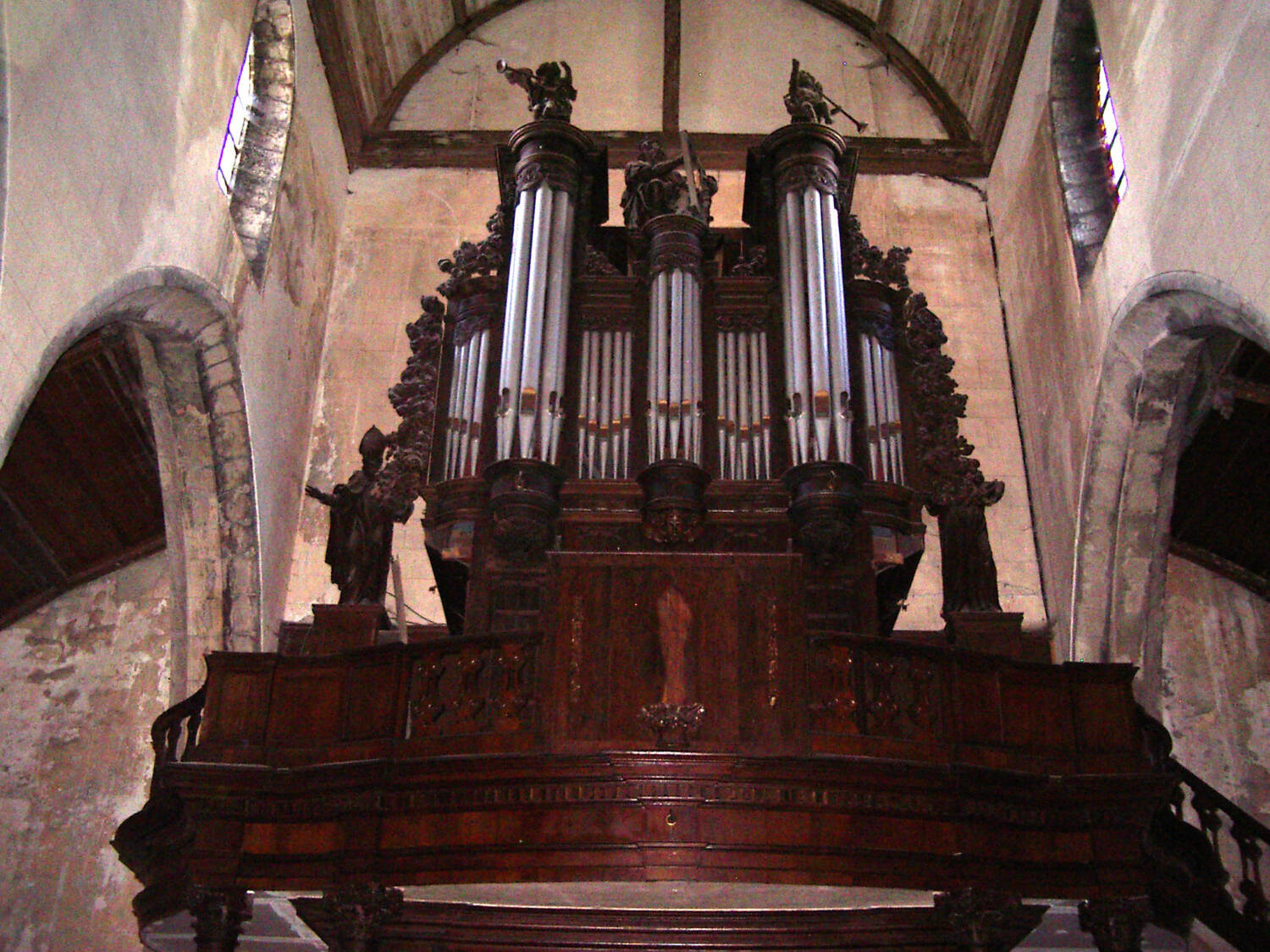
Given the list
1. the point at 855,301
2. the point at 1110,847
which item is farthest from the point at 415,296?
the point at 1110,847

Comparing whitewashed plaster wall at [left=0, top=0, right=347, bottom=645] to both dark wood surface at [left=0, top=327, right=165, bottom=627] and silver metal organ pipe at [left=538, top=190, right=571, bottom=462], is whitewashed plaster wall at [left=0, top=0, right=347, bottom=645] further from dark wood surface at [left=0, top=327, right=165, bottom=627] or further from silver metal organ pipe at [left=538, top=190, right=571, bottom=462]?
silver metal organ pipe at [left=538, top=190, right=571, bottom=462]

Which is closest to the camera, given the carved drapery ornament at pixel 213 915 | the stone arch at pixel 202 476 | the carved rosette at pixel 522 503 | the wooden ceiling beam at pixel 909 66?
the carved drapery ornament at pixel 213 915

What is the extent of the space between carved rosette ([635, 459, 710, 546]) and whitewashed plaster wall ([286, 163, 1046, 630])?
299cm

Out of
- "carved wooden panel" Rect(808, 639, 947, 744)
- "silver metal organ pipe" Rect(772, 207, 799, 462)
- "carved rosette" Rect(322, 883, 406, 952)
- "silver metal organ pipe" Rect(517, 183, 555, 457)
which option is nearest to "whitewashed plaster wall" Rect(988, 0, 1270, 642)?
"silver metal organ pipe" Rect(772, 207, 799, 462)

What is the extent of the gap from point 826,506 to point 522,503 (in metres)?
1.72

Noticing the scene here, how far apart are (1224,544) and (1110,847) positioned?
16.2 ft

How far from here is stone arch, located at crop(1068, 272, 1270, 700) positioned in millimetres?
8414

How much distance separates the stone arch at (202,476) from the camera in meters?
8.92

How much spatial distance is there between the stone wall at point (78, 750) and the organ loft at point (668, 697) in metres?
3.47

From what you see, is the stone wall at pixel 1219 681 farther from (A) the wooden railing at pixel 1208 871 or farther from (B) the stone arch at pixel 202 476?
(B) the stone arch at pixel 202 476

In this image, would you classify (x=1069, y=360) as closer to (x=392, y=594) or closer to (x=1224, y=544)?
(x=1224, y=544)

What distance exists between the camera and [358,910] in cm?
637

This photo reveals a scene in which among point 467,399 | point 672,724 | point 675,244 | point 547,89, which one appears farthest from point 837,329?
point 672,724

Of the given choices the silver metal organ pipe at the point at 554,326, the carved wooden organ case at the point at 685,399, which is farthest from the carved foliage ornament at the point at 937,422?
the silver metal organ pipe at the point at 554,326
